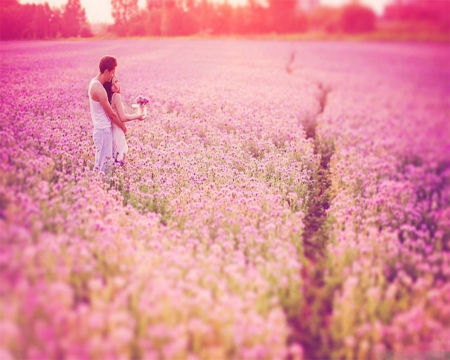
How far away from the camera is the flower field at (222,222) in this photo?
7.16 feet

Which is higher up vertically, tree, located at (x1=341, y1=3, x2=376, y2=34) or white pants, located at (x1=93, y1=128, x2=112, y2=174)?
tree, located at (x1=341, y1=3, x2=376, y2=34)

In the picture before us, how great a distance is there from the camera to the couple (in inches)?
176

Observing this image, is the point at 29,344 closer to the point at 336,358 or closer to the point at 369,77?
the point at 336,358

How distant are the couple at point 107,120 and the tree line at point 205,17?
4.03 ft

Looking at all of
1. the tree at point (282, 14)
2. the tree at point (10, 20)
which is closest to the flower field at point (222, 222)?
the tree at point (10, 20)

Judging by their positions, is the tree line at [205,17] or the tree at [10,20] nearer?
the tree line at [205,17]

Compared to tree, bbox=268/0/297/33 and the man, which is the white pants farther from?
tree, bbox=268/0/297/33

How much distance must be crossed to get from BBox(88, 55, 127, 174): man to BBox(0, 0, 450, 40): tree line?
1249mm

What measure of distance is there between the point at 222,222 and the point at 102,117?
8.00ft

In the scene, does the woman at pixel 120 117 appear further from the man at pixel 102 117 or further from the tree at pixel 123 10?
the tree at pixel 123 10

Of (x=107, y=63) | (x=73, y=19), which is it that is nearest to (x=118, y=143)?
(x=107, y=63)

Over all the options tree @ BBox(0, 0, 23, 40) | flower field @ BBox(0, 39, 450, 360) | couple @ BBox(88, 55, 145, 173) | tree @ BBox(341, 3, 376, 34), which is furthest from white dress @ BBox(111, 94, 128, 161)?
tree @ BBox(341, 3, 376, 34)

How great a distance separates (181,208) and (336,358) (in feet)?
6.85

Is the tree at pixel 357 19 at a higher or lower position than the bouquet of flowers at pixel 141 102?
higher
